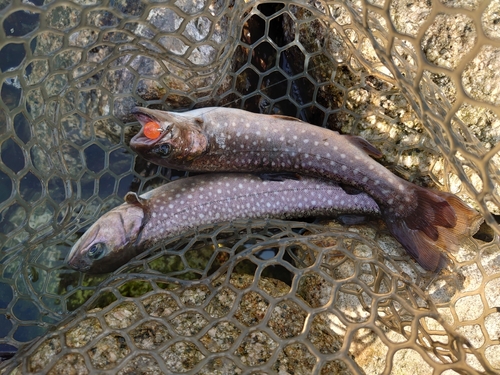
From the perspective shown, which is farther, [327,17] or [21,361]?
[327,17]

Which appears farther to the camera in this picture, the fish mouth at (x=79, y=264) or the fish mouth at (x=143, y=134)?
the fish mouth at (x=79, y=264)

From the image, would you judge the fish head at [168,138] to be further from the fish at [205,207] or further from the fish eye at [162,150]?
the fish at [205,207]

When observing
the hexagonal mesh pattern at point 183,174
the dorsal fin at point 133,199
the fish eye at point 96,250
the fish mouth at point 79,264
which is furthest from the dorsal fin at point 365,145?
the fish mouth at point 79,264

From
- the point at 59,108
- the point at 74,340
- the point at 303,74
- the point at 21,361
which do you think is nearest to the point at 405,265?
the point at 303,74

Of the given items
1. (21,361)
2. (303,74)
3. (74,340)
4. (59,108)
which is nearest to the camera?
(21,361)

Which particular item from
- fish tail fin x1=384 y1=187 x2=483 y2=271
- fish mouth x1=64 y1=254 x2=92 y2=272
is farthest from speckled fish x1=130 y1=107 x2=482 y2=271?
fish mouth x1=64 y1=254 x2=92 y2=272

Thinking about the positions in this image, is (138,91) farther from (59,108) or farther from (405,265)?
(405,265)

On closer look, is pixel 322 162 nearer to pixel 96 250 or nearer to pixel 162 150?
pixel 162 150
